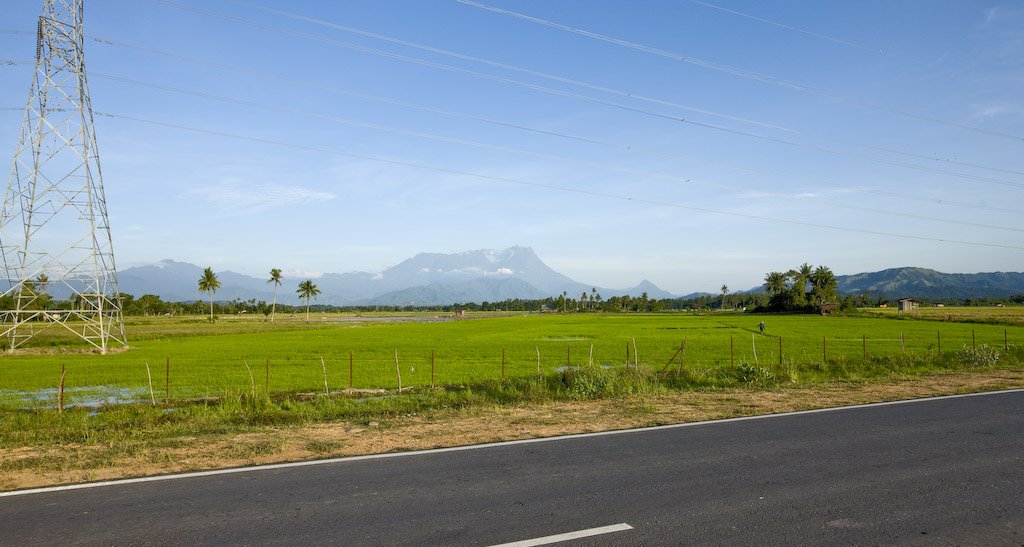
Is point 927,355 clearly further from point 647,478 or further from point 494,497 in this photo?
point 494,497

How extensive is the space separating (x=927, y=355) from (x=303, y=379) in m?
29.0

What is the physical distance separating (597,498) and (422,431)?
5463 millimetres

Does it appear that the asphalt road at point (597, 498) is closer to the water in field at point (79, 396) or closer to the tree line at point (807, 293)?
the water in field at point (79, 396)

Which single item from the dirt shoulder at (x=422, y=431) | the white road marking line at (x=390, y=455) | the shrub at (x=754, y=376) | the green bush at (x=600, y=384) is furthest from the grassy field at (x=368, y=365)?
the white road marking line at (x=390, y=455)

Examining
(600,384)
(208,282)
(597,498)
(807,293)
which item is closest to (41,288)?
(208,282)

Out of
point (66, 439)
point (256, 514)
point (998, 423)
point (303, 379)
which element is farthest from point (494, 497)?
point (303, 379)

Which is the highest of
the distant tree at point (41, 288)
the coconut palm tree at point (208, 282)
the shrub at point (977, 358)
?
the coconut palm tree at point (208, 282)

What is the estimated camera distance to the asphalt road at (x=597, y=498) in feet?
20.8

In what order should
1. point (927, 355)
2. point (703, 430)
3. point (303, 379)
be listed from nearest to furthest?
1. point (703, 430)
2. point (927, 355)
3. point (303, 379)

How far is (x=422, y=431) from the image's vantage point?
39.8ft

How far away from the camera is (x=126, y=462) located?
9672 millimetres

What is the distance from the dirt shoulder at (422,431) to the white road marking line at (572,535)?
4.87 m

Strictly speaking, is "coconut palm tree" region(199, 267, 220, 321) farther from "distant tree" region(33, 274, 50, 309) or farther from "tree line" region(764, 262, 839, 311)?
"tree line" region(764, 262, 839, 311)

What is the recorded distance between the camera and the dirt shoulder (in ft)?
31.2
